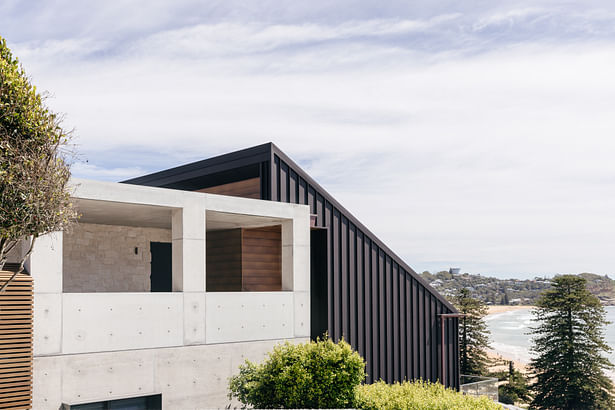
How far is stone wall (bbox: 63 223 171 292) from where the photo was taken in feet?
56.1

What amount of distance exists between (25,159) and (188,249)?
573 centimetres

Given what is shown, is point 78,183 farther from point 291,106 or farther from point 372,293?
point 291,106

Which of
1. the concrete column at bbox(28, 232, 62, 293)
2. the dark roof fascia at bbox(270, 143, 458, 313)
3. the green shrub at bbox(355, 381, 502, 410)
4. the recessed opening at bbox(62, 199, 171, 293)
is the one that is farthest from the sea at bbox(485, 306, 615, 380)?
the concrete column at bbox(28, 232, 62, 293)

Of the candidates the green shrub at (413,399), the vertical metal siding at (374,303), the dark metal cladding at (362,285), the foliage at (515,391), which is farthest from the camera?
the foliage at (515,391)

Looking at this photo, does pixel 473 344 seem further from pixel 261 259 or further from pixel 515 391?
pixel 261 259

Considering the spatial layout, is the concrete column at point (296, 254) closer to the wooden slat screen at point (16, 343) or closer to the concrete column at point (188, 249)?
the concrete column at point (188, 249)

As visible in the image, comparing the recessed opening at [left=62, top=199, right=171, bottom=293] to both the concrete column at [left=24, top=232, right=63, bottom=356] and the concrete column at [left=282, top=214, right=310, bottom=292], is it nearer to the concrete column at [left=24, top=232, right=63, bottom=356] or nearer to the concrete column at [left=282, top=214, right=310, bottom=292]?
the concrete column at [left=282, top=214, right=310, bottom=292]

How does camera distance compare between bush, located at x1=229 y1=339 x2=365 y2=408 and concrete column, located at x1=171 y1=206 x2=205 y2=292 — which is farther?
concrete column, located at x1=171 y1=206 x2=205 y2=292

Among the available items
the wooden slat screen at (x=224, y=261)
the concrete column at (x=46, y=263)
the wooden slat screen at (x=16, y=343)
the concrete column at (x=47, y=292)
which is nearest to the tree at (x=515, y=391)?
the wooden slat screen at (x=224, y=261)

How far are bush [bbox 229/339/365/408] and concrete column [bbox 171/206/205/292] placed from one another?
2.41m

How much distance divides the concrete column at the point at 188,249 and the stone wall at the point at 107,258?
3.68m

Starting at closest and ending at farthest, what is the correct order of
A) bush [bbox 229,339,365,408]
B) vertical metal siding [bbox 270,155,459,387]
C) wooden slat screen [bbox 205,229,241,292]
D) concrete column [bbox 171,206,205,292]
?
bush [bbox 229,339,365,408]
concrete column [bbox 171,206,205,292]
vertical metal siding [bbox 270,155,459,387]
wooden slat screen [bbox 205,229,241,292]

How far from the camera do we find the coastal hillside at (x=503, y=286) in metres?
133

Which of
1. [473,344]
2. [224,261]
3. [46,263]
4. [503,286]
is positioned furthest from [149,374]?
[503,286]
